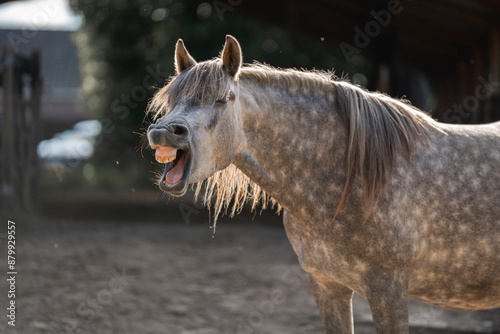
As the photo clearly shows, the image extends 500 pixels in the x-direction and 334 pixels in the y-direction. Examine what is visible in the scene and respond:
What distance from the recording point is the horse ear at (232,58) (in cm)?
226

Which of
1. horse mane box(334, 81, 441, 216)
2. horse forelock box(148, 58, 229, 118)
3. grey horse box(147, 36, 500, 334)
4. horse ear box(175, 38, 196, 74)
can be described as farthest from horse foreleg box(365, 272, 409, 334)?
horse ear box(175, 38, 196, 74)

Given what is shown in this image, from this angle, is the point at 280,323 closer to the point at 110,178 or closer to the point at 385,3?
the point at 385,3

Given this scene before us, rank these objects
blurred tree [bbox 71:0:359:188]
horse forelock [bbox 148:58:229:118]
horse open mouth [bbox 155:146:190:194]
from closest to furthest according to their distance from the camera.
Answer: horse open mouth [bbox 155:146:190:194]
horse forelock [bbox 148:58:229:118]
blurred tree [bbox 71:0:359:188]

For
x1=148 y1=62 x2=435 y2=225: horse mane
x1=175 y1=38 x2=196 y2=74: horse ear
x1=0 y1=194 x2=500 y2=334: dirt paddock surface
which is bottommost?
x1=0 y1=194 x2=500 y2=334: dirt paddock surface

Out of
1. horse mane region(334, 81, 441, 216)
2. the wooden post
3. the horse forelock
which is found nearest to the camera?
the horse forelock

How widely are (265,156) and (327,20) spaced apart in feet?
31.8

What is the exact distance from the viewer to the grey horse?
231cm

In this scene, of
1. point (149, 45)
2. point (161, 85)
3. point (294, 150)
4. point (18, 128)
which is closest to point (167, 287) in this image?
point (294, 150)

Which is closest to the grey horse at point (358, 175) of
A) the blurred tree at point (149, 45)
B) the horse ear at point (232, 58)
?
→ the horse ear at point (232, 58)

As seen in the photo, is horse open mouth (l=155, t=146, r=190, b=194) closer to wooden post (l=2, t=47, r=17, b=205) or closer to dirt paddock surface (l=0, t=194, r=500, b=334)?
dirt paddock surface (l=0, t=194, r=500, b=334)

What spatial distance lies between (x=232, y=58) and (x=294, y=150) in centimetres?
51

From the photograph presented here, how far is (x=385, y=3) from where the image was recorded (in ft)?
27.6

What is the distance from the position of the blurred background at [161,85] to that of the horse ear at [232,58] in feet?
2.48

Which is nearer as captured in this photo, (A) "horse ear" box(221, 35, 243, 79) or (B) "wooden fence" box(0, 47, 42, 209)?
(A) "horse ear" box(221, 35, 243, 79)
